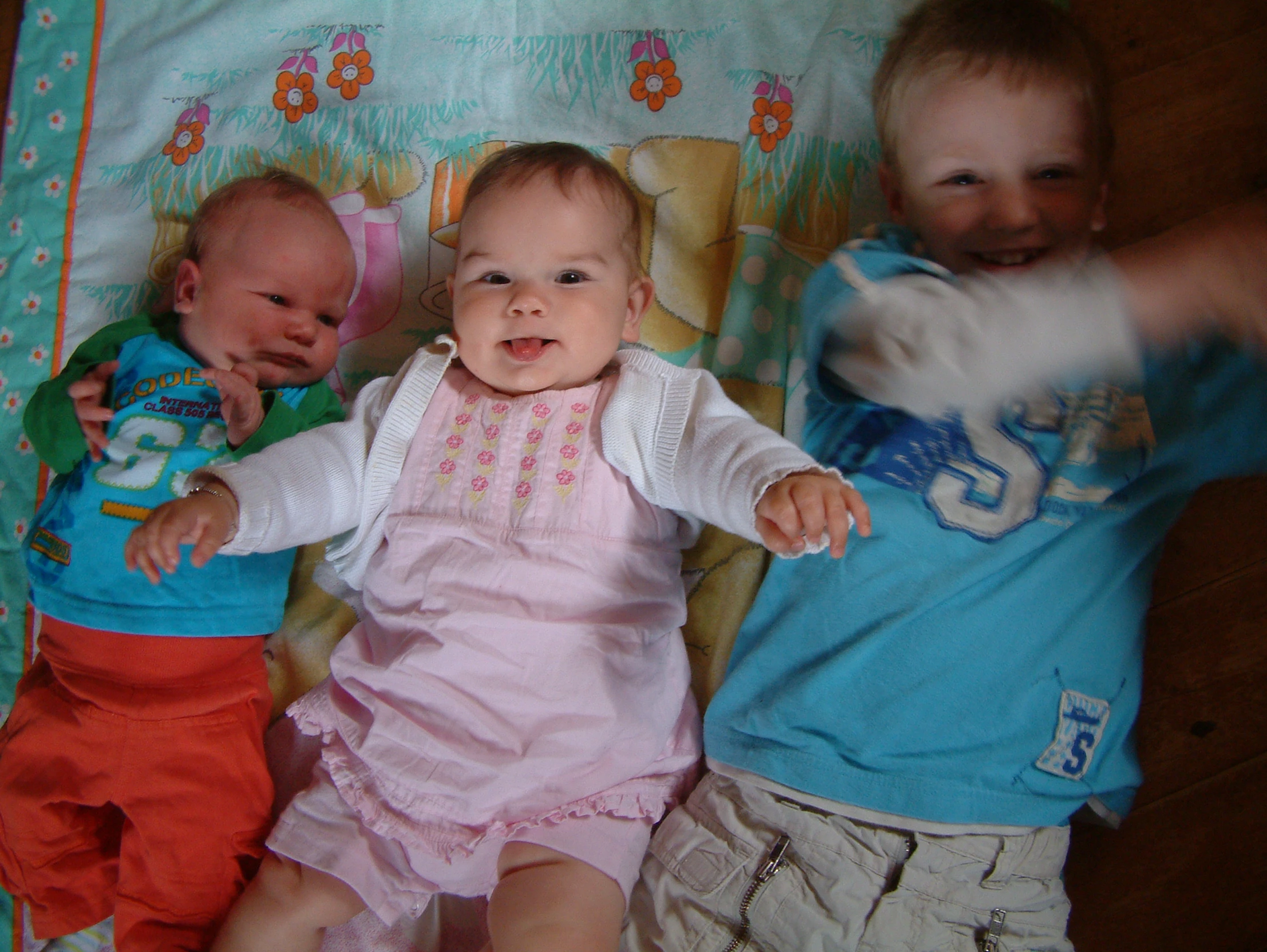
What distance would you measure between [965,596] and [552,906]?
593mm

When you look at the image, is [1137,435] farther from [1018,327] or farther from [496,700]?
[496,700]

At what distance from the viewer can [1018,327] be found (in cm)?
85

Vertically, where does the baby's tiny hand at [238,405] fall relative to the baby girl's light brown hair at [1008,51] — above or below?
below

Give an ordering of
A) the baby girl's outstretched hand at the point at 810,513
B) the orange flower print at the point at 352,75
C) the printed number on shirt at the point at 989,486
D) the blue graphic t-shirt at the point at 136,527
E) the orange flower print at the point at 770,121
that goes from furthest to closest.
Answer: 1. the orange flower print at the point at 352,75
2. the orange flower print at the point at 770,121
3. the blue graphic t-shirt at the point at 136,527
4. the printed number on shirt at the point at 989,486
5. the baby girl's outstretched hand at the point at 810,513

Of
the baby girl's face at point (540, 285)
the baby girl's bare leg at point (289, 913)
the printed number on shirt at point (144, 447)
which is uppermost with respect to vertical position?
the baby girl's face at point (540, 285)

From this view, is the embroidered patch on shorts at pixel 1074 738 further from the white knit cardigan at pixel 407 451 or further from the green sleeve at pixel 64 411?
the green sleeve at pixel 64 411

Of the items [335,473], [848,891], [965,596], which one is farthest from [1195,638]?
[335,473]

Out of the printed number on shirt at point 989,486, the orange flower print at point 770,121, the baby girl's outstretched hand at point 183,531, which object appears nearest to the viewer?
the baby girl's outstretched hand at point 183,531

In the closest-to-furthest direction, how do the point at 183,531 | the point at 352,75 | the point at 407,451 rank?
the point at 183,531 < the point at 407,451 < the point at 352,75

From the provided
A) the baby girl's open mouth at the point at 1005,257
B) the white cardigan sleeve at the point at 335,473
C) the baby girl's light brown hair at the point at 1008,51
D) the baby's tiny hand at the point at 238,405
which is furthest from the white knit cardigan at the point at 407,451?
the baby girl's light brown hair at the point at 1008,51

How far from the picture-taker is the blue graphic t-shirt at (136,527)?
1.16 metres

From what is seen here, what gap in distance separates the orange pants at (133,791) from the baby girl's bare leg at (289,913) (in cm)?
9

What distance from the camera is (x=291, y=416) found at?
4.00ft

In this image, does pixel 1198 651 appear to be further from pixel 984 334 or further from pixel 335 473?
pixel 335 473
